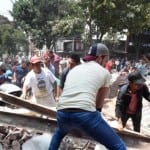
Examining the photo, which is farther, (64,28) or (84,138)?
(64,28)

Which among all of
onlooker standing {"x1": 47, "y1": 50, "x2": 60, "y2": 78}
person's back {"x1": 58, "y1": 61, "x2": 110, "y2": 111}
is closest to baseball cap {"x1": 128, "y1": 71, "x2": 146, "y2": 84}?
person's back {"x1": 58, "y1": 61, "x2": 110, "y2": 111}

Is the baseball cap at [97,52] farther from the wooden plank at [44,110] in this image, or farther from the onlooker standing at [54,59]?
the onlooker standing at [54,59]

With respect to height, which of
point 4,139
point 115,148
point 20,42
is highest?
point 115,148

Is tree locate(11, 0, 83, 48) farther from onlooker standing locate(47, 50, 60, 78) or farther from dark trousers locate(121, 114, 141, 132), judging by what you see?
dark trousers locate(121, 114, 141, 132)

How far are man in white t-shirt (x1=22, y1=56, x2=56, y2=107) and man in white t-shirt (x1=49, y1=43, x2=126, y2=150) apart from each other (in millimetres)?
2751

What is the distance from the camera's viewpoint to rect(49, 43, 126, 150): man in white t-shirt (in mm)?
4621

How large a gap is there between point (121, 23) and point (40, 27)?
104 ft

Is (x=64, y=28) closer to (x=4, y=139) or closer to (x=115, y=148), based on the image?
(x=4, y=139)

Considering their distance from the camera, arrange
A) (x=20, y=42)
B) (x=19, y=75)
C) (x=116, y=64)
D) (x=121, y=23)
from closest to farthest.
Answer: (x=19, y=75) → (x=121, y=23) → (x=116, y=64) → (x=20, y=42)

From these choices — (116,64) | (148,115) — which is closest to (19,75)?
(148,115)

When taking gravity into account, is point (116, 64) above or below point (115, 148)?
below

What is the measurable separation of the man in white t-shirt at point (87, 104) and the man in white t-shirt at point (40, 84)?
9.03 feet

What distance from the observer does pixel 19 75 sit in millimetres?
13648

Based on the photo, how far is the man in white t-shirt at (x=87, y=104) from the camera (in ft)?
15.2
